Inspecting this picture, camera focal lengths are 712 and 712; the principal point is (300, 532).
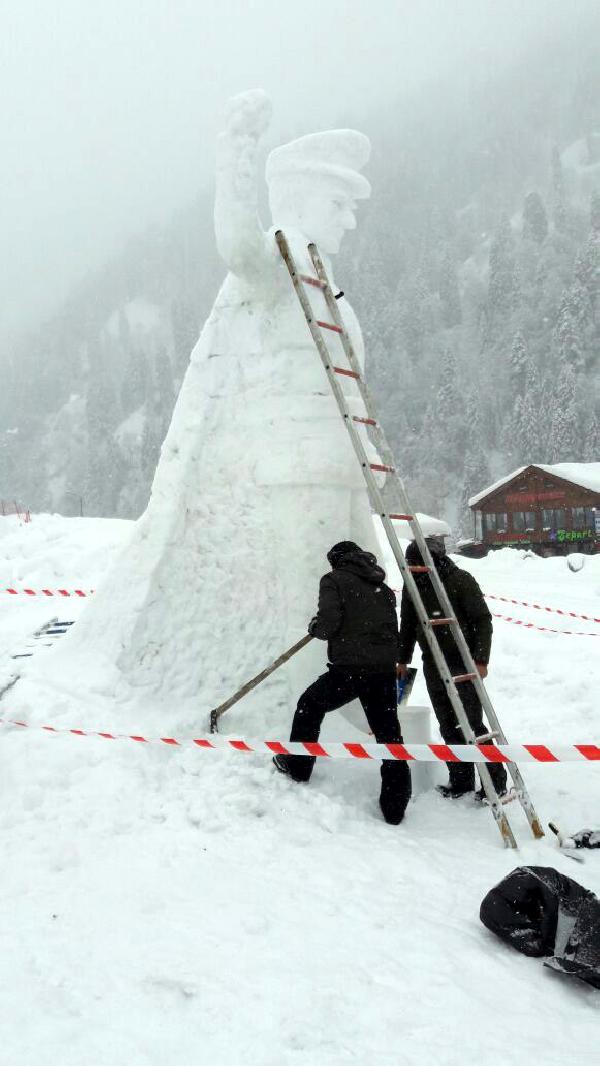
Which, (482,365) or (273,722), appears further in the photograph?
(482,365)

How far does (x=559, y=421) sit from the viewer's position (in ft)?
194

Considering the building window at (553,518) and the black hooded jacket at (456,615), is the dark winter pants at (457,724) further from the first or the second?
the building window at (553,518)

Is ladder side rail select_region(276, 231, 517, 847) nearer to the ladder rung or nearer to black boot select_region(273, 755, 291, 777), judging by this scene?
the ladder rung

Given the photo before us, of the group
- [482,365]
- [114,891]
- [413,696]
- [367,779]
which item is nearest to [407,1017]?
[114,891]

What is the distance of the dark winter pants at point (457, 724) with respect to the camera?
4320 millimetres

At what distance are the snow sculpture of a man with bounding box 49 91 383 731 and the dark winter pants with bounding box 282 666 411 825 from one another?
0.58 m

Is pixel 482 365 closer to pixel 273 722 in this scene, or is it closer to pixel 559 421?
pixel 559 421

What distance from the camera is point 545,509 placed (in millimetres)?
38375

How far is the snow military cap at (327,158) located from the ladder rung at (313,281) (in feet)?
2.94

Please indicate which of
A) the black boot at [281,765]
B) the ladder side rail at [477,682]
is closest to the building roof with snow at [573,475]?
the ladder side rail at [477,682]

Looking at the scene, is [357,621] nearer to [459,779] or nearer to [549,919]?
[459,779]

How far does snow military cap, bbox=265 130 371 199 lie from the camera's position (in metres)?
5.39

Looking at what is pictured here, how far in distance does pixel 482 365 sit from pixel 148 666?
80.7m

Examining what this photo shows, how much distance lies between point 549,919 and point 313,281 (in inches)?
165
